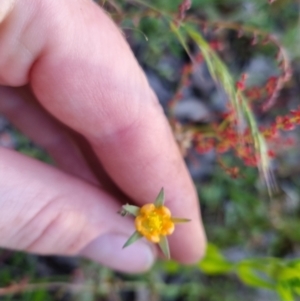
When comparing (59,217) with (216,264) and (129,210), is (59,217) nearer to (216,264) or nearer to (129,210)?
(129,210)

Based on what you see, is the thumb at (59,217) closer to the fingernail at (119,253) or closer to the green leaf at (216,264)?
the fingernail at (119,253)

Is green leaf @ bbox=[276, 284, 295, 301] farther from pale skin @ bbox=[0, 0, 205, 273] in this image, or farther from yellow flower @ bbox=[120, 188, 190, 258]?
yellow flower @ bbox=[120, 188, 190, 258]

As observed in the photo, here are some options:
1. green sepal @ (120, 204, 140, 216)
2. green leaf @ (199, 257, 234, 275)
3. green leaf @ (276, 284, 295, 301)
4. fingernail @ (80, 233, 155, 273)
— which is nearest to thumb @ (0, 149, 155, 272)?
fingernail @ (80, 233, 155, 273)

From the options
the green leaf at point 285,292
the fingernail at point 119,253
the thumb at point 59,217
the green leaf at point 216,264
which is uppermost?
the thumb at point 59,217


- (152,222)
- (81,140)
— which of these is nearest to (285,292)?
(152,222)

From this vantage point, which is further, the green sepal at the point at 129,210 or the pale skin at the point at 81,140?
the pale skin at the point at 81,140

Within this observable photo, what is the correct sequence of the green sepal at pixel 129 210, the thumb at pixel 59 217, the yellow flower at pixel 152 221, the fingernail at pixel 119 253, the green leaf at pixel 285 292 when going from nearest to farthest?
the green sepal at pixel 129 210
the yellow flower at pixel 152 221
the thumb at pixel 59 217
the green leaf at pixel 285 292
the fingernail at pixel 119 253

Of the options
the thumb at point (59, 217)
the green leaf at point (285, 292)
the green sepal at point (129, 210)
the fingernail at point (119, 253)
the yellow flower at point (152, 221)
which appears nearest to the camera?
the green sepal at point (129, 210)

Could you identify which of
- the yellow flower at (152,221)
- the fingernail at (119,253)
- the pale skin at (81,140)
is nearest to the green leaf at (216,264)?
the pale skin at (81,140)
